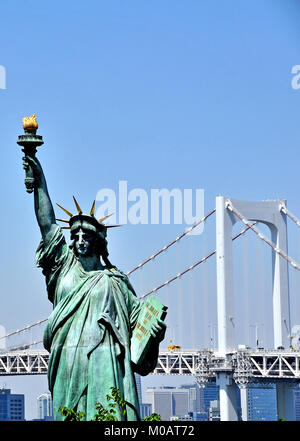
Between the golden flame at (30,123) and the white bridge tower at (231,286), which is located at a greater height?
the white bridge tower at (231,286)

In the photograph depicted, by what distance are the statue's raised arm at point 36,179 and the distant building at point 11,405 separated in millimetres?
155242

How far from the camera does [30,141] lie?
15.7 m

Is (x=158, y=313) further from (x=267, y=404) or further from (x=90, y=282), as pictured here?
(x=267, y=404)

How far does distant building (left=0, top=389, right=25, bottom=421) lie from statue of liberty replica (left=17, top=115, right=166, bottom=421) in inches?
6109

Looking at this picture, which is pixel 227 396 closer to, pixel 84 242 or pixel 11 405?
pixel 84 242

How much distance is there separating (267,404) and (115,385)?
178 metres

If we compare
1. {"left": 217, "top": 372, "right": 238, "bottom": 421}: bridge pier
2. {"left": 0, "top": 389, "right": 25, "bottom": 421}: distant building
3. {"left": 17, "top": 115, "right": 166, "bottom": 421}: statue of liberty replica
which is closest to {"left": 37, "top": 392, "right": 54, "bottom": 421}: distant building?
{"left": 0, "top": 389, "right": 25, "bottom": 421}: distant building

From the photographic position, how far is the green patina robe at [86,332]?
1523 centimetres

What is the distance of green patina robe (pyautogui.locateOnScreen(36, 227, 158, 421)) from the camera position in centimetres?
1523

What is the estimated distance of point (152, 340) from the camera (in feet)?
50.5

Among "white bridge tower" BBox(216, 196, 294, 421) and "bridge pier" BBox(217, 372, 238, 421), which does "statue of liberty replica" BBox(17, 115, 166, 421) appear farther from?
"white bridge tower" BBox(216, 196, 294, 421)

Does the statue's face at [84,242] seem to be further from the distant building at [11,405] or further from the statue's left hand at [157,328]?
the distant building at [11,405]

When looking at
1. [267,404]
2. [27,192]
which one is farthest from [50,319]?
[267,404]

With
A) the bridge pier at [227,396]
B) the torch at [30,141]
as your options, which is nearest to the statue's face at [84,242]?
the torch at [30,141]
